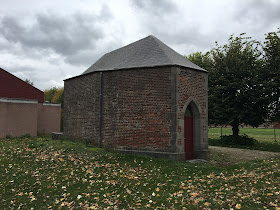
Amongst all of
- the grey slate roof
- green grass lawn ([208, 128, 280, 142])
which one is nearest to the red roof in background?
the grey slate roof

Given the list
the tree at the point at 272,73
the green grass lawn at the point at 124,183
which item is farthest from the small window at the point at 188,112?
the tree at the point at 272,73

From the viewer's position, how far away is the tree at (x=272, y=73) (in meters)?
17.0

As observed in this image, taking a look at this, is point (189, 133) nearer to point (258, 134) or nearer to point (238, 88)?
point (238, 88)

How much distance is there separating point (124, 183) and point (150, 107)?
4827 millimetres

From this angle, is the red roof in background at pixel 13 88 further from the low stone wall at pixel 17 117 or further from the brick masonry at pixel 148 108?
the brick masonry at pixel 148 108

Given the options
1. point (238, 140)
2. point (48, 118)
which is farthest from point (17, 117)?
point (238, 140)

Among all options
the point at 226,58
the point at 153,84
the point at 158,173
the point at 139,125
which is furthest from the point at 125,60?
the point at 226,58

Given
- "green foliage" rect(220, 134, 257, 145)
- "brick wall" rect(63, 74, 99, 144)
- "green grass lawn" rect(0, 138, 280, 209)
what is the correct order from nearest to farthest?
"green grass lawn" rect(0, 138, 280, 209) < "brick wall" rect(63, 74, 99, 144) < "green foliage" rect(220, 134, 257, 145)

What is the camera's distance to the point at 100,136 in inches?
503

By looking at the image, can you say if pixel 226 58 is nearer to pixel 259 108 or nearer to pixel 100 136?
pixel 259 108

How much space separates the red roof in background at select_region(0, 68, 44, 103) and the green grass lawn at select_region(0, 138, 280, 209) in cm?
1124

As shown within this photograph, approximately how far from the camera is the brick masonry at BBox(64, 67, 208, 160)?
37.4 ft

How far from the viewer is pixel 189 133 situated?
12766 millimetres

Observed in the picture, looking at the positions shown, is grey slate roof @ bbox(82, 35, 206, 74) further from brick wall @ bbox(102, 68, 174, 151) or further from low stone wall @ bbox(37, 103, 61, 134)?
low stone wall @ bbox(37, 103, 61, 134)
